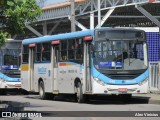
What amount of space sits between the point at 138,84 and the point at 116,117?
19.9 feet

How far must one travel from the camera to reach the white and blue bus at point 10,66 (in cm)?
3053

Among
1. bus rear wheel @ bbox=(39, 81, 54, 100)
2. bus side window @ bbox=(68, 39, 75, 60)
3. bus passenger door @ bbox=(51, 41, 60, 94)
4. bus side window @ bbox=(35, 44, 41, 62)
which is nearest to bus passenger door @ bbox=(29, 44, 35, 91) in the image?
bus side window @ bbox=(35, 44, 41, 62)

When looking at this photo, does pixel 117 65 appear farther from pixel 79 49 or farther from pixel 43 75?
pixel 43 75

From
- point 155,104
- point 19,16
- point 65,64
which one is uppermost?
point 19,16

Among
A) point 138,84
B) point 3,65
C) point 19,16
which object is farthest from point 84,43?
point 3,65

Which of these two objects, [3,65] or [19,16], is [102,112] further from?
[3,65]

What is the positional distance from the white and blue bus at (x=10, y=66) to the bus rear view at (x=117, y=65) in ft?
35.0

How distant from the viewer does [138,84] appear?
21281mm

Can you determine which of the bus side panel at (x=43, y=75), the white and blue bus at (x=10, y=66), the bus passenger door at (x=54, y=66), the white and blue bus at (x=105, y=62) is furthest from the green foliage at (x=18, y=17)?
the white and blue bus at (x=10, y=66)

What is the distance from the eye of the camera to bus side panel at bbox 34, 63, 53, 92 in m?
25.0

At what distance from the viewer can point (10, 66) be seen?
30906mm

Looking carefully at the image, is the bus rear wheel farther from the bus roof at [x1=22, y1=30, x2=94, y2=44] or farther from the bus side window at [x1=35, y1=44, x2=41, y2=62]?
the bus roof at [x1=22, y1=30, x2=94, y2=44]

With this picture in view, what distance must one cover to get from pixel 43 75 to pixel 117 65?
5.84m

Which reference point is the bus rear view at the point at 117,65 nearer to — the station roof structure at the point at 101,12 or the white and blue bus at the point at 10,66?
the white and blue bus at the point at 10,66
